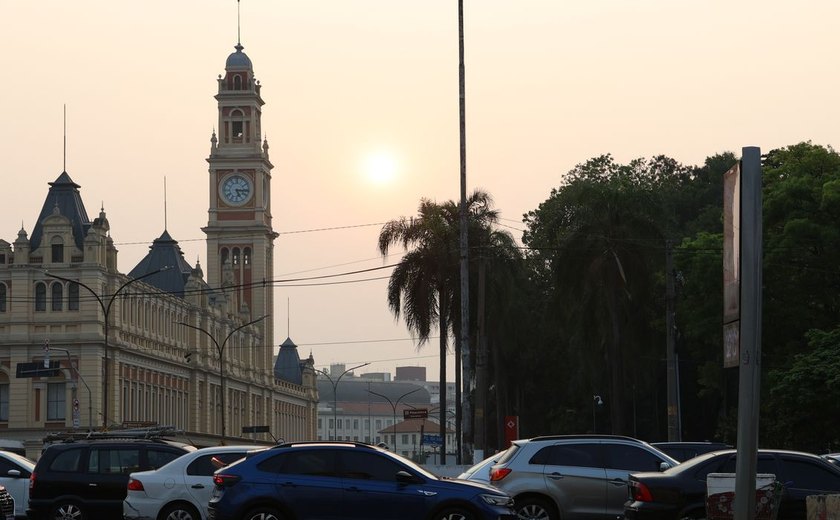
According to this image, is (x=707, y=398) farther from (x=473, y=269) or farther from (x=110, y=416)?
(x=110, y=416)

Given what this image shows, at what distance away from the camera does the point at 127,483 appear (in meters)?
27.3

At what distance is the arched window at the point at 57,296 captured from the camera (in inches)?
3826

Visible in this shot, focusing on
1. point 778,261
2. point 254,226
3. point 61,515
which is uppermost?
point 254,226

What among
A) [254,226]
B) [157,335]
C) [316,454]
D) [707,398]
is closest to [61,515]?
[316,454]

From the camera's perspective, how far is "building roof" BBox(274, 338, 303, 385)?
17625 centimetres

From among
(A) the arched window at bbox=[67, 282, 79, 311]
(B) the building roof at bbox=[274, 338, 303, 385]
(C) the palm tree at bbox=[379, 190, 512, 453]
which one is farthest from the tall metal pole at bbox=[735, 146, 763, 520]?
(B) the building roof at bbox=[274, 338, 303, 385]

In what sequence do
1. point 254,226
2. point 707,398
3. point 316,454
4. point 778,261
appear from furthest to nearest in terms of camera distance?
point 254,226 → point 707,398 → point 778,261 → point 316,454

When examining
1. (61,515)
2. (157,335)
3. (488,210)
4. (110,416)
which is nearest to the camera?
(61,515)

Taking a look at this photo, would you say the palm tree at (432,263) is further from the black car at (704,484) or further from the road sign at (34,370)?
the black car at (704,484)

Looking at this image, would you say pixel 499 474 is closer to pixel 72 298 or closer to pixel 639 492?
pixel 639 492

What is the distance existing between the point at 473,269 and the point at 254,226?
89860mm

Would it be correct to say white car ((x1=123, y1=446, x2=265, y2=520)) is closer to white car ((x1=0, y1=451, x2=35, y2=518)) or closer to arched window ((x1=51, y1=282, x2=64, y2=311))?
white car ((x1=0, y1=451, x2=35, y2=518))

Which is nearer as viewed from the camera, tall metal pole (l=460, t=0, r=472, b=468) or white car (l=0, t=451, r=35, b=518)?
white car (l=0, t=451, r=35, b=518)

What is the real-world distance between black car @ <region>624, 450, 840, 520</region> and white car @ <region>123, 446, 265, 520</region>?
6.48 meters
